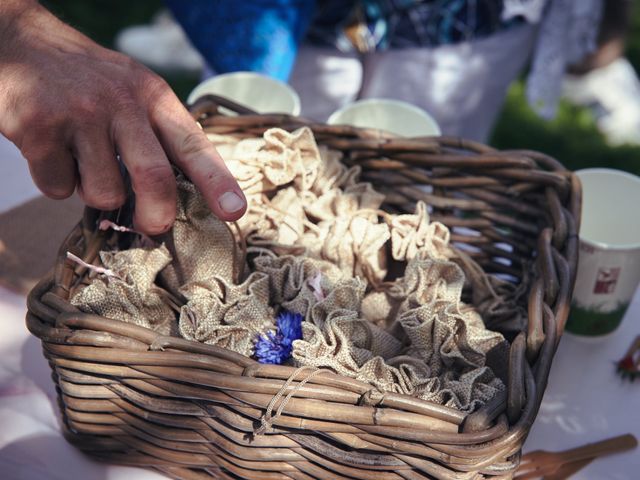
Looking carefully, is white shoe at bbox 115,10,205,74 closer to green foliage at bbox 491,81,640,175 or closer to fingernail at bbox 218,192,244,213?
green foliage at bbox 491,81,640,175

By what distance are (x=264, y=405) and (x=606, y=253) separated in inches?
16.9

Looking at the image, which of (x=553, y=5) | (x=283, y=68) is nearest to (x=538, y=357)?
(x=283, y=68)

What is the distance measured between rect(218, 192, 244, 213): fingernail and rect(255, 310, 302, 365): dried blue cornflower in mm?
125

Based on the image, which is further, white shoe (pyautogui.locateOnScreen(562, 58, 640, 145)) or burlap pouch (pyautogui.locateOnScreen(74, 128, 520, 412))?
white shoe (pyautogui.locateOnScreen(562, 58, 640, 145))

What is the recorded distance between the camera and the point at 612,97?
2.23 m

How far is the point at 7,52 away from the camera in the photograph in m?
0.76

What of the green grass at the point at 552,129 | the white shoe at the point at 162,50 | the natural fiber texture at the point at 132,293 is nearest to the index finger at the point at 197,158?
the natural fiber texture at the point at 132,293

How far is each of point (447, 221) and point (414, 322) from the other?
8.8 inches

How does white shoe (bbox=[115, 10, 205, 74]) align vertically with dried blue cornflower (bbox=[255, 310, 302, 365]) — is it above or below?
below

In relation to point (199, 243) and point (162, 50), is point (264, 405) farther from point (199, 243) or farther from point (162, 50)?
point (162, 50)

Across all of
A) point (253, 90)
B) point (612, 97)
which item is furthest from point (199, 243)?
point (612, 97)

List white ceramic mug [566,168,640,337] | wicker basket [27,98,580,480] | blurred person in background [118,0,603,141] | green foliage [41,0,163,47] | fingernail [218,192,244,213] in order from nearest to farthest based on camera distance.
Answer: wicker basket [27,98,580,480] → fingernail [218,192,244,213] → white ceramic mug [566,168,640,337] → blurred person in background [118,0,603,141] → green foliage [41,0,163,47]

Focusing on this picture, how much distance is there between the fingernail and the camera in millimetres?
681

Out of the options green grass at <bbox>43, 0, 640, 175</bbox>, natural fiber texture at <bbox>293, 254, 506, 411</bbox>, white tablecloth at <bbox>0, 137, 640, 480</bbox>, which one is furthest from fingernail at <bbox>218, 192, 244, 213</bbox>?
green grass at <bbox>43, 0, 640, 175</bbox>
